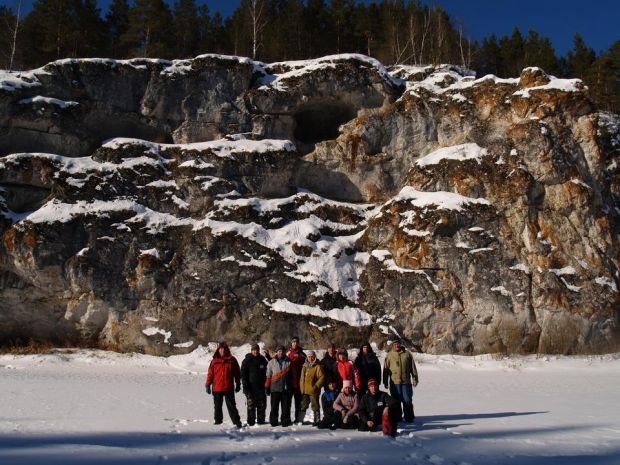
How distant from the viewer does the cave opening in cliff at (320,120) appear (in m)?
28.6

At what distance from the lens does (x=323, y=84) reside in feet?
89.7

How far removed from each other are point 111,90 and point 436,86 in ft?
59.4

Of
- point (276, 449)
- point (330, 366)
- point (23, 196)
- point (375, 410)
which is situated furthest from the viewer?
point (23, 196)

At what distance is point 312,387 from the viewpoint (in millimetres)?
9508

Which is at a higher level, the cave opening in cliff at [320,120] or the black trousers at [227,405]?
the cave opening in cliff at [320,120]

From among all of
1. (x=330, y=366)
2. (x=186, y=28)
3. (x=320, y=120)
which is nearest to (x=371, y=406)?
(x=330, y=366)

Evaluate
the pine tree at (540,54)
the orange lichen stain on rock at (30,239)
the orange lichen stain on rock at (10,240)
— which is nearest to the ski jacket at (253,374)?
the orange lichen stain on rock at (30,239)

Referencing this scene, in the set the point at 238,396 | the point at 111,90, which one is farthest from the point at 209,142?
the point at 238,396

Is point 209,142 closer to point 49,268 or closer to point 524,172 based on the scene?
point 49,268

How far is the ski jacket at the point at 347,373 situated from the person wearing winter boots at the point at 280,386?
1.10 meters

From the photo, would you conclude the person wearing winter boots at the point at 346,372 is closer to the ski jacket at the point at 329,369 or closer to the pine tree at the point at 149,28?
the ski jacket at the point at 329,369

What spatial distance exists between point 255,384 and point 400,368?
3.02 m

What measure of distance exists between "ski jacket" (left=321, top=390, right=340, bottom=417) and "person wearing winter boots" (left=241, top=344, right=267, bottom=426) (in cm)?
118

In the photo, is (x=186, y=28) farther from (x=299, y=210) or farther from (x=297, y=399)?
(x=297, y=399)
